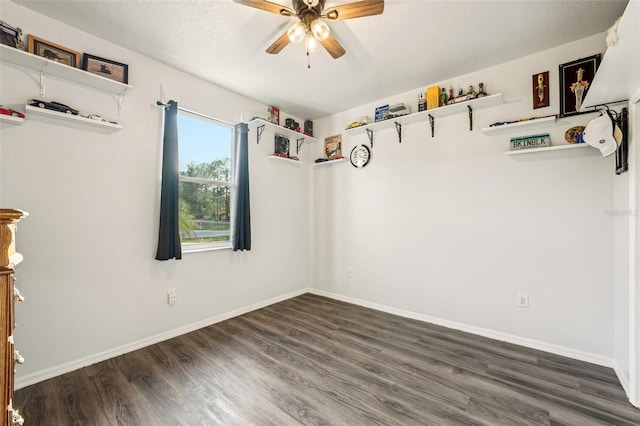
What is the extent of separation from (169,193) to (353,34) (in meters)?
2.07

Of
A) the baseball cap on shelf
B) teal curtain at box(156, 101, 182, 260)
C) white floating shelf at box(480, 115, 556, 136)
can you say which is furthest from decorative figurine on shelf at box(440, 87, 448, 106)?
teal curtain at box(156, 101, 182, 260)

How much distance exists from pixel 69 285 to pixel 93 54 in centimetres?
181

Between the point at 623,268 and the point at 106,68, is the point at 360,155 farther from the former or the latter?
the point at 106,68

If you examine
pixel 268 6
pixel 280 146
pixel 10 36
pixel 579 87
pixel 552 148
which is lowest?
pixel 552 148

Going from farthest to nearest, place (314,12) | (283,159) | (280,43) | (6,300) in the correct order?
(283,159), (280,43), (314,12), (6,300)

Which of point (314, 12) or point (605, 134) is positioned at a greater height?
point (314, 12)

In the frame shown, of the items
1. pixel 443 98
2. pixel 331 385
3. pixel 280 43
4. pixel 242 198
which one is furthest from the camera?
pixel 242 198

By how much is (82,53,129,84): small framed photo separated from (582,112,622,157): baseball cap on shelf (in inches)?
142

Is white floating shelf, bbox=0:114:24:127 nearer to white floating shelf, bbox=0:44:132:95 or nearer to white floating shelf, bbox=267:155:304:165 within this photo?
white floating shelf, bbox=0:44:132:95

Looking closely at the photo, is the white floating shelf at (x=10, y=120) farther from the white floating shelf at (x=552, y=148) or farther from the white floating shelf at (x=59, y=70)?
the white floating shelf at (x=552, y=148)

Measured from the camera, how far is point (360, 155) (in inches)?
136

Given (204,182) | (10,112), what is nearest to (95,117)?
(10,112)

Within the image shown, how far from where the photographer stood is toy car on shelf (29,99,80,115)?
181cm

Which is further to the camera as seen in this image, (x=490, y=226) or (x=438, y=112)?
(x=438, y=112)
